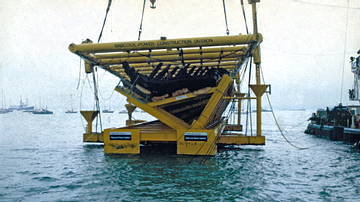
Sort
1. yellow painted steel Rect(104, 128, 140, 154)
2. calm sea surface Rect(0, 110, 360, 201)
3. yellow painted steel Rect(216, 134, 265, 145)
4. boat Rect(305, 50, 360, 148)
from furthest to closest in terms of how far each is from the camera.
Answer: boat Rect(305, 50, 360, 148) < yellow painted steel Rect(216, 134, 265, 145) < yellow painted steel Rect(104, 128, 140, 154) < calm sea surface Rect(0, 110, 360, 201)

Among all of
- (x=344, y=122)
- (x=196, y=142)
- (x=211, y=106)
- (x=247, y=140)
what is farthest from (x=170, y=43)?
(x=344, y=122)

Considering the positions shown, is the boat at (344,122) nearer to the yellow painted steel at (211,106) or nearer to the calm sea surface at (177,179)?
the calm sea surface at (177,179)

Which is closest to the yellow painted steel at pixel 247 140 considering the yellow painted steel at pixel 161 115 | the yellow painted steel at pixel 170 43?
the yellow painted steel at pixel 161 115

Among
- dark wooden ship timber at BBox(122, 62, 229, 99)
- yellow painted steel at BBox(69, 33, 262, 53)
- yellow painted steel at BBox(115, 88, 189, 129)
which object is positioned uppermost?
yellow painted steel at BBox(69, 33, 262, 53)

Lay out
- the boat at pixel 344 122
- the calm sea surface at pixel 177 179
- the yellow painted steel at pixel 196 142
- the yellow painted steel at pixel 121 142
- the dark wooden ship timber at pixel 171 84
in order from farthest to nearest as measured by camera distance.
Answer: the boat at pixel 344 122 → the dark wooden ship timber at pixel 171 84 → the yellow painted steel at pixel 121 142 → the yellow painted steel at pixel 196 142 → the calm sea surface at pixel 177 179

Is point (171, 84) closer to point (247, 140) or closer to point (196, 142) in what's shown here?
point (196, 142)

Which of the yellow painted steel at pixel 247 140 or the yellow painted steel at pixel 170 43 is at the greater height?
the yellow painted steel at pixel 170 43

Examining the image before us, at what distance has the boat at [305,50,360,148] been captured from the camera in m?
19.5

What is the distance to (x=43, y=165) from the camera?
10906 millimetres

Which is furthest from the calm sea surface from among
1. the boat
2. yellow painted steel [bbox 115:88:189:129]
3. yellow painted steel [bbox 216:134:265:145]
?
the boat

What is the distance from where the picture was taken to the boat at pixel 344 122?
1953 centimetres

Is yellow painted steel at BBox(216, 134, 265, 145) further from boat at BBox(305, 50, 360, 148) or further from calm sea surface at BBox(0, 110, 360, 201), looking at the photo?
boat at BBox(305, 50, 360, 148)

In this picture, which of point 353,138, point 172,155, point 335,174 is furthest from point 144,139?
point 353,138

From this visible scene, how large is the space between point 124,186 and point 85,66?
8.86 m
